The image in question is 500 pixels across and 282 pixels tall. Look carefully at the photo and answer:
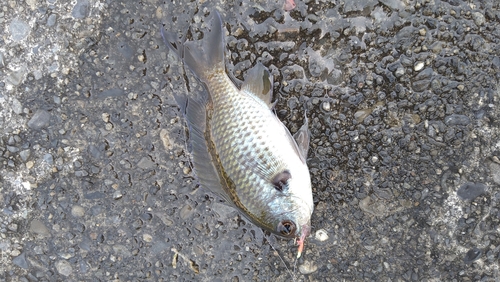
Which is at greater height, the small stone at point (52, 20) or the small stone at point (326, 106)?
the small stone at point (52, 20)

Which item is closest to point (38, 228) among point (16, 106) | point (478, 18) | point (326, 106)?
point (16, 106)

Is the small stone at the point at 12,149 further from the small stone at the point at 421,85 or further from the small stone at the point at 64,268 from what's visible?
the small stone at the point at 421,85

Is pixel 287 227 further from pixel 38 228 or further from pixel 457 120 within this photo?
pixel 38 228

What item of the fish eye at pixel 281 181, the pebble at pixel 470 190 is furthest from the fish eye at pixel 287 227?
the pebble at pixel 470 190

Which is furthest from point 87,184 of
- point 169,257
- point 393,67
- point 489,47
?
point 489,47

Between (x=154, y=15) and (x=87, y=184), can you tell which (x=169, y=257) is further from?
(x=154, y=15)

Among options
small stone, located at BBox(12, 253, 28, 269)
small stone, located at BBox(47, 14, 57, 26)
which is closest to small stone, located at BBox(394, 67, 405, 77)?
small stone, located at BBox(47, 14, 57, 26)

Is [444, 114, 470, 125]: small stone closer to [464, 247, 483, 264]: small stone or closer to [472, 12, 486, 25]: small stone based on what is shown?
[472, 12, 486, 25]: small stone
